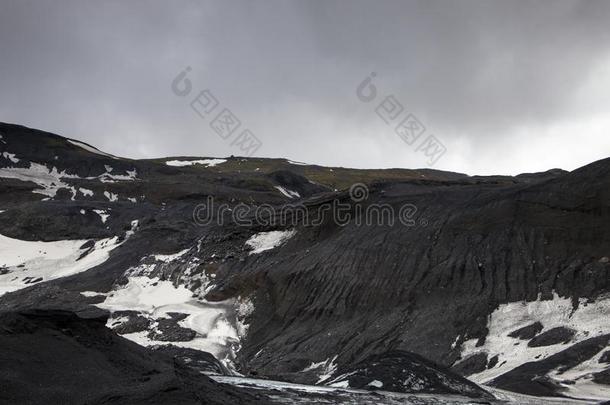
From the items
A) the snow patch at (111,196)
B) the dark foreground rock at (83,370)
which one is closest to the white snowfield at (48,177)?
the snow patch at (111,196)

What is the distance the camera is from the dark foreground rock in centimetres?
1084

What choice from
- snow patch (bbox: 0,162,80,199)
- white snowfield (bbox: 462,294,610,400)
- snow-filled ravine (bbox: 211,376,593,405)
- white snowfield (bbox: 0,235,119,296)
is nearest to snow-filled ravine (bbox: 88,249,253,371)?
white snowfield (bbox: 0,235,119,296)

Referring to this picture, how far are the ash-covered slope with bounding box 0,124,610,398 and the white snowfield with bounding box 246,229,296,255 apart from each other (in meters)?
0.14

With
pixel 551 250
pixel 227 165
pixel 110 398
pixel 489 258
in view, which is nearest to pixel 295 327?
pixel 489 258

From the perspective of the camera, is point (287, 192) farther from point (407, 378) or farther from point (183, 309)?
point (407, 378)

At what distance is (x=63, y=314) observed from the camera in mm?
13484

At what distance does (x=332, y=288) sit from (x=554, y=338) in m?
14.0

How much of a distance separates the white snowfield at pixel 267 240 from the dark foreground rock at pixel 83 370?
3135 cm

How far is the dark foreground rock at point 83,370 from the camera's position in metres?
10.8

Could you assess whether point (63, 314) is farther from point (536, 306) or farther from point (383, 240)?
point (383, 240)
